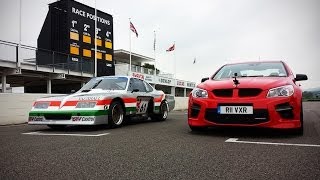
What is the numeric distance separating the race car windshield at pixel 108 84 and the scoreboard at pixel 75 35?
1722 cm

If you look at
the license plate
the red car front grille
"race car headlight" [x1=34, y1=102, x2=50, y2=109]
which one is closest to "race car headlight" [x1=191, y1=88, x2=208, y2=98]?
the red car front grille

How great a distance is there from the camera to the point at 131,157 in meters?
3.47

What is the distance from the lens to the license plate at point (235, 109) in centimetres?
495

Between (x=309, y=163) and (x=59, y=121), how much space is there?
201 inches

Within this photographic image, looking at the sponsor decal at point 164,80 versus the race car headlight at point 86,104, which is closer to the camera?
the race car headlight at point 86,104

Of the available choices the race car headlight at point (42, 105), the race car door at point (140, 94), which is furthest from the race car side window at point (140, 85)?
the race car headlight at point (42, 105)

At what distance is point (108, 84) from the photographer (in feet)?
26.3

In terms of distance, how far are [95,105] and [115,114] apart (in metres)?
0.79

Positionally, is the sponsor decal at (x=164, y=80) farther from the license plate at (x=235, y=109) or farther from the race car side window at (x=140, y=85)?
the license plate at (x=235, y=109)

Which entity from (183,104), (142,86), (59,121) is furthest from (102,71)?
(59,121)

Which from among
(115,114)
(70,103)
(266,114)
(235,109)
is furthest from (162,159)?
(115,114)

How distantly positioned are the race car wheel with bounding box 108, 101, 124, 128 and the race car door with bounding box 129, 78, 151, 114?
30.6 inches

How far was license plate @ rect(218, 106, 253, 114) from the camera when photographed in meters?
4.95

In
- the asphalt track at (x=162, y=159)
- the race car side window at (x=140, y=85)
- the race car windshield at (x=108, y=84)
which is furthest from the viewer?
the race car side window at (x=140, y=85)
